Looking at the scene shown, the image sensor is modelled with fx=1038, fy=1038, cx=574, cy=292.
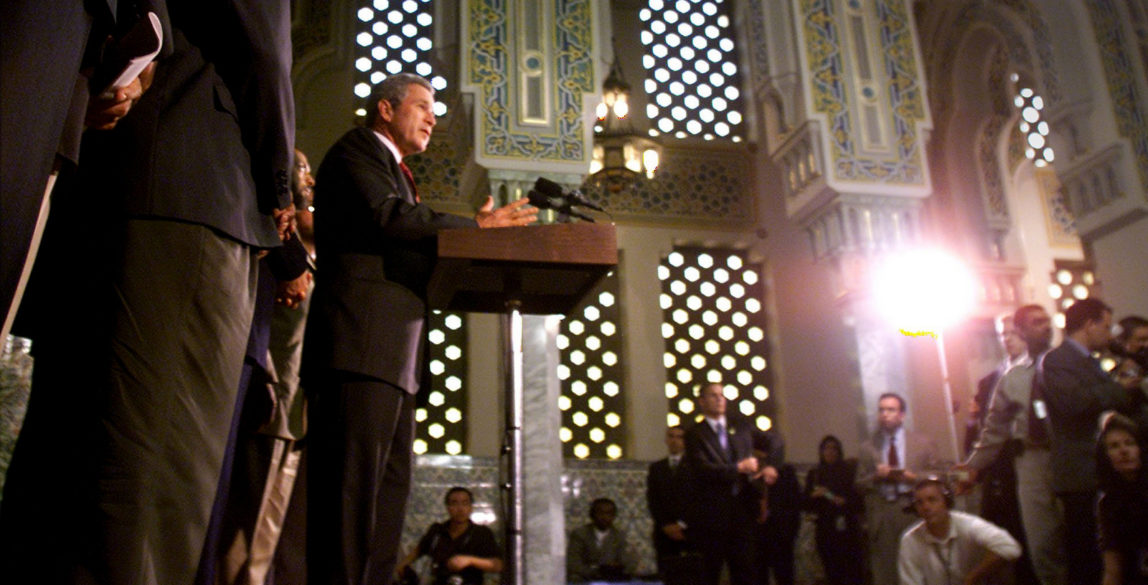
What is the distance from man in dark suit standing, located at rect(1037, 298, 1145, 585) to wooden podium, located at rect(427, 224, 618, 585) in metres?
3.30

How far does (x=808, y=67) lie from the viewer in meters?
7.63

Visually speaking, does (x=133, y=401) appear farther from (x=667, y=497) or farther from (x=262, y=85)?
(x=667, y=497)

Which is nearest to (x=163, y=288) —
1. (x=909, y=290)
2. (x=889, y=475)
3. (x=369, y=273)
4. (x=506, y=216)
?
(x=369, y=273)

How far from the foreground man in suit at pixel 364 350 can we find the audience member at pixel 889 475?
183 inches

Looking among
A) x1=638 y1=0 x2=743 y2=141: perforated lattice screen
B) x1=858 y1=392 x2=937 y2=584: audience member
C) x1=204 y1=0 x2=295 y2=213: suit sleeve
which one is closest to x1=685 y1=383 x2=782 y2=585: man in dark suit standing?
x1=858 y1=392 x2=937 y2=584: audience member

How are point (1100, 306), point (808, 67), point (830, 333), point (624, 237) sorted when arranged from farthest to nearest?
point (624, 237) → point (830, 333) → point (808, 67) → point (1100, 306)

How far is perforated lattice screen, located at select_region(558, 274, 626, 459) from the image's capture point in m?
9.43

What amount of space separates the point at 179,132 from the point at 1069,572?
4.88m

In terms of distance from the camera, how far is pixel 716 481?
6.00 meters

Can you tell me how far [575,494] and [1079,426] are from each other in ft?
13.1

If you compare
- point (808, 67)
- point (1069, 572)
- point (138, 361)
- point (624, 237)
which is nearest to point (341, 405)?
point (138, 361)

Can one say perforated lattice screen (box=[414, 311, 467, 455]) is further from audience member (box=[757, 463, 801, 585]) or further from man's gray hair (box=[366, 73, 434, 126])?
man's gray hair (box=[366, 73, 434, 126])

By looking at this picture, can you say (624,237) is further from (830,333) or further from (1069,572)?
(1069,572)

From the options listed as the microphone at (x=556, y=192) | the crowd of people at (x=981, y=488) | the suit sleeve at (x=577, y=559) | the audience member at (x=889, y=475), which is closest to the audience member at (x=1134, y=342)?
the crowd of people at (x=981, y=488)
